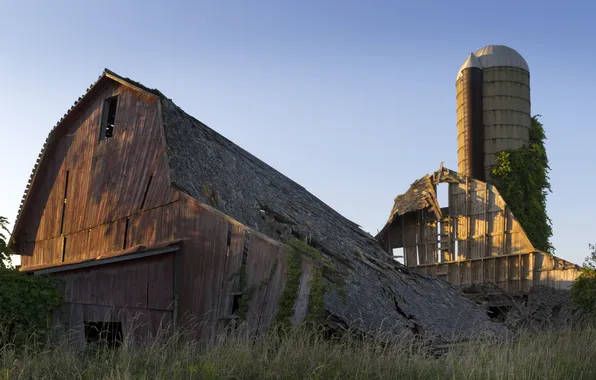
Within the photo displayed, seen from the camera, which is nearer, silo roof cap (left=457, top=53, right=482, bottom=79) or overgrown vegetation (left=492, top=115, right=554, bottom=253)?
overgrown vegetation (left=492, top=115, right=554, bottom=253)

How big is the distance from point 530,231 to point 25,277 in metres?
25.2

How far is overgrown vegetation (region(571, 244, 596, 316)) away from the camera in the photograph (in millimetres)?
23006

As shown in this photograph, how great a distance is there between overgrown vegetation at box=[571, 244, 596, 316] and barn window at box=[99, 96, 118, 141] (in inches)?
633

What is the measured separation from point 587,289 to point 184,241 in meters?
14.9

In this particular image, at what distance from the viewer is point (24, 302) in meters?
14.6

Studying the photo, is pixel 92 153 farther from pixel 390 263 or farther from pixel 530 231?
pixel 530 231

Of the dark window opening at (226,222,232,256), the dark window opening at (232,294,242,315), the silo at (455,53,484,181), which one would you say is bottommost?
the dark window opening at (232,294,242,315)

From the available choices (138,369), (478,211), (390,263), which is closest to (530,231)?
(478,211)

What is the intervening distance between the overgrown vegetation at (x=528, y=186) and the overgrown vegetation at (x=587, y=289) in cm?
976

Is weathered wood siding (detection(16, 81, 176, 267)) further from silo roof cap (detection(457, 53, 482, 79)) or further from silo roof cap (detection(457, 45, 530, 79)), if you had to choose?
silo roof cap (detection(457, 45, 530, 79))

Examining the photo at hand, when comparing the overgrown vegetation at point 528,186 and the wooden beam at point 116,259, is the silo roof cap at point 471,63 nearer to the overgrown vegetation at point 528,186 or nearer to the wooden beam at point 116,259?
the overgrown vegetation at point 528,186

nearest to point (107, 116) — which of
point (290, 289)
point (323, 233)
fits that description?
point (323, 233)

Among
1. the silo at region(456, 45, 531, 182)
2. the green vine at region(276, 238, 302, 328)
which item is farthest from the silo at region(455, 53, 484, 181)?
the green vine at region(276, 238, 302, 328)

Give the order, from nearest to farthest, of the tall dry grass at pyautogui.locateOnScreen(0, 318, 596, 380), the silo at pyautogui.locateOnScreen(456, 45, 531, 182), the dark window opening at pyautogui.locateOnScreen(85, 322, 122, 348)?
the tall dry grass at pyautogui.locateOnScreen(0, 318, 596, 380) < the dark window opening at pyautogui.locateOnScreen(85, 322, 122, 348) < the silo at pyautogui.locateOnScreen(456, 45, 531, 182)
